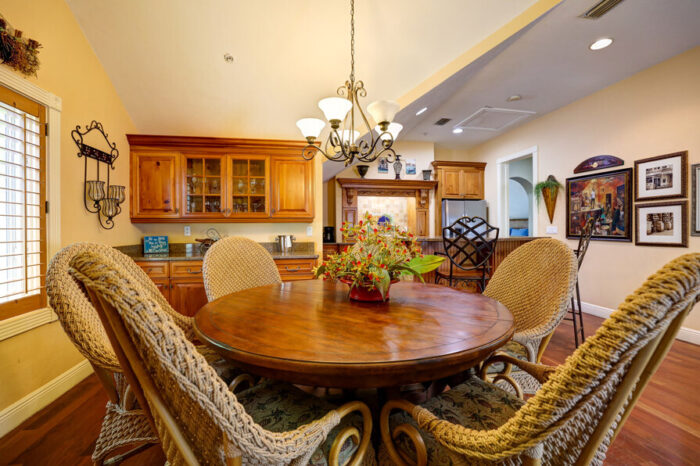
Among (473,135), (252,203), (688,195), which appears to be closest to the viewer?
(688,195)

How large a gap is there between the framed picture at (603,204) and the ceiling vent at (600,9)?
6.50ft

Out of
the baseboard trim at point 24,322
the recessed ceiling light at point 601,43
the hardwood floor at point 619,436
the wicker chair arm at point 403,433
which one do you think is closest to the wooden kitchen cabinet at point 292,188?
the baseboard trim at point 24,322

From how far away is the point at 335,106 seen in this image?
1.92 m

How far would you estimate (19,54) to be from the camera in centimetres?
181

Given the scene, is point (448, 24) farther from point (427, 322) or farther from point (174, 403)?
point (174, 403)

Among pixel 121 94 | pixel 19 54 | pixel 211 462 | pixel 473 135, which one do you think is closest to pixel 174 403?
pixel 211 462

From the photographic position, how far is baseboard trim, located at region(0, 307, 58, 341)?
1727 mm

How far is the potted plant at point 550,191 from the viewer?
4.53 meters

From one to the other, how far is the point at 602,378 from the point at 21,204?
2.84m

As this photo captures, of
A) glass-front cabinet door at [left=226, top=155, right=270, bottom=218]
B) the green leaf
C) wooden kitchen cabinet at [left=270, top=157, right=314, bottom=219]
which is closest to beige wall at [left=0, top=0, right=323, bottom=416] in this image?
glass-front cabinet door at [left=226, top=155, right=270, bottom=218]

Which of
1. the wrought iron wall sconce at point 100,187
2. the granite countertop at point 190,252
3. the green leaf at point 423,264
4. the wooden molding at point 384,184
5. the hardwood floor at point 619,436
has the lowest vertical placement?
the hardwood floor at point 619,436

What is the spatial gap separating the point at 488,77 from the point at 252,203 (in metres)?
3.12

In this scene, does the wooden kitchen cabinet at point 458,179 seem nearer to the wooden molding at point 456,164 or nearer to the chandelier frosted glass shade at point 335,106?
the wooden molding at point 456,164

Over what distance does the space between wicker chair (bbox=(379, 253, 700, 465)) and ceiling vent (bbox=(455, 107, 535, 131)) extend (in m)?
4.64
